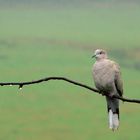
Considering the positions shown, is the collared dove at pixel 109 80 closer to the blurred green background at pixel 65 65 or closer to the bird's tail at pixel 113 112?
the bird's tail at pixel 113 112

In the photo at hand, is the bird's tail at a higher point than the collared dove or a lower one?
lower

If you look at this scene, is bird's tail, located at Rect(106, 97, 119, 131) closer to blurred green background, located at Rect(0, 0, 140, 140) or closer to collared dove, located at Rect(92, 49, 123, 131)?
collared dove, located at Rect(92, 49, 123, 131)

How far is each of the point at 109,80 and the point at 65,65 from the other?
28.9 feet

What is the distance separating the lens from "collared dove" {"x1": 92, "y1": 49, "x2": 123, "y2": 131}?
9.00ft

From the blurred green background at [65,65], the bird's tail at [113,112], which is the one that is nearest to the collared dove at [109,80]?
the bird's tail at [113,112]

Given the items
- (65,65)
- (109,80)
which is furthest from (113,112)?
(65,65)

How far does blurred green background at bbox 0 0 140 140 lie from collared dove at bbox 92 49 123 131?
16.8ft

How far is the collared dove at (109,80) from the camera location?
2.74 metres

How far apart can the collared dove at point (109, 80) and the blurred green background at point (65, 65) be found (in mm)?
5126

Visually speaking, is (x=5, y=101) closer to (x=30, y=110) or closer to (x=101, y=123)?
(x=30, y=110)

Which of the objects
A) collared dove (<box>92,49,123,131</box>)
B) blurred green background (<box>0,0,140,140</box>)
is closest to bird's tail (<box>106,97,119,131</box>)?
collared dove (<box>92,49,123,131</box>)

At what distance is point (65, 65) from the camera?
11.6 meters

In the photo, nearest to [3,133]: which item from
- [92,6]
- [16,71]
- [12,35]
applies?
[16,71]

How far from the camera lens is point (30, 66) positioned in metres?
11.4
